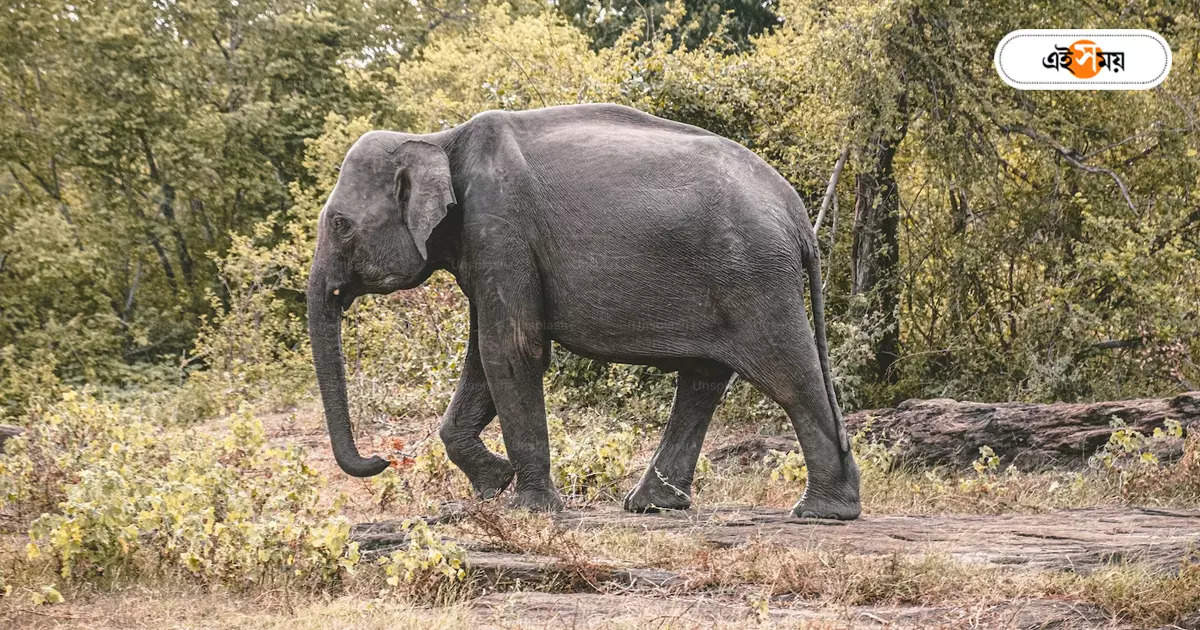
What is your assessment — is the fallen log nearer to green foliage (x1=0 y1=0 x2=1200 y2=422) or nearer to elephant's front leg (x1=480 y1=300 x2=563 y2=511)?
green foliage (x1=0 y1=0 x2=1200 y2=422)

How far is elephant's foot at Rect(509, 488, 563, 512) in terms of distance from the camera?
721 cm

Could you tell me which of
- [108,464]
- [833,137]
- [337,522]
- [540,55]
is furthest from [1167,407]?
[540,55]

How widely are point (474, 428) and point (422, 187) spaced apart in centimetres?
152

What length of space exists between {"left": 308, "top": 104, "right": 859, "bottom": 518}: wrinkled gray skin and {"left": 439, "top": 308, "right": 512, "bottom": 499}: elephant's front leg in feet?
0.79

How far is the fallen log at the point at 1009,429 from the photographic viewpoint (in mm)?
9375

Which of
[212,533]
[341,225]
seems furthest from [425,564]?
[341,225]

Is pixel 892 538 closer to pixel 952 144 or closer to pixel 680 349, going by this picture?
pixel 680 349

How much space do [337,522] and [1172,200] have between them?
31.7 feet

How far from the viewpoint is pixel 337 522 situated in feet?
19.2

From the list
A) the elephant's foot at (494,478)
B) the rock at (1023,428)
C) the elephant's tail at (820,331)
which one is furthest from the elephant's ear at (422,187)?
the rock at (1023,428)

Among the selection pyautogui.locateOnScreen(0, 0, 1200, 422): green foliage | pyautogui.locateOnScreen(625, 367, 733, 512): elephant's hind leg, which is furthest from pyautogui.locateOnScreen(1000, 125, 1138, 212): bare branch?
pyautogui.locateOnScreen(625, 367, 733, 512): elephant's hind leg

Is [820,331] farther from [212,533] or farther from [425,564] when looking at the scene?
[212,533]

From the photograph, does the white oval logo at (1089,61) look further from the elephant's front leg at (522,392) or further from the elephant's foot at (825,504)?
the elephant's front leg at (522,392)

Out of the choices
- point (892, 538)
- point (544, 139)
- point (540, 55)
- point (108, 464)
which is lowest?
point (892, 538)
